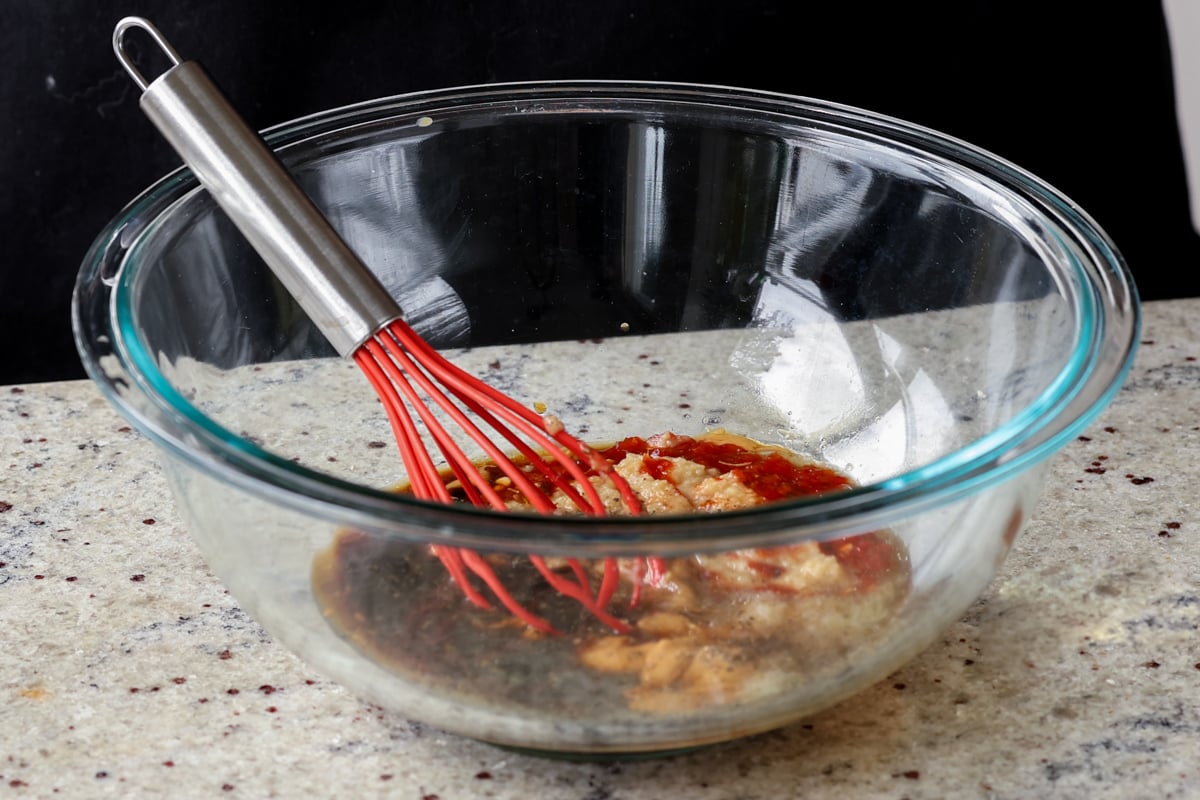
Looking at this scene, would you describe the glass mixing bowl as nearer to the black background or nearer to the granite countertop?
the granite countertop

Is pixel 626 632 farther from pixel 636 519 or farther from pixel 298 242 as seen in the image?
pixel 298 242

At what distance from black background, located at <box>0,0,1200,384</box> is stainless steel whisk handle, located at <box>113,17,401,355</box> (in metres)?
0.62

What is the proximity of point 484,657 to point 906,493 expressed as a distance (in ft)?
0.78

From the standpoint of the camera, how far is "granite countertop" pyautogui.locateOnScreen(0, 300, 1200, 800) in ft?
2.70

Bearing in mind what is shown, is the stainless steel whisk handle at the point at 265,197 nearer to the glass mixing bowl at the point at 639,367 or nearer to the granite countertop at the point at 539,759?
the glass mixing bowl at the point at 639,367

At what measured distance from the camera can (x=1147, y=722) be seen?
2.86ft

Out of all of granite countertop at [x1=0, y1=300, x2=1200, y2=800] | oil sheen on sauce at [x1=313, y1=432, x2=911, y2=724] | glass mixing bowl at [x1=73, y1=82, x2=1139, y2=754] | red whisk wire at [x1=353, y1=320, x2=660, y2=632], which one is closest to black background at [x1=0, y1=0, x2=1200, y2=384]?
glass mixing bowl at [x1=73, y1=82, x2=1139, y2=754]

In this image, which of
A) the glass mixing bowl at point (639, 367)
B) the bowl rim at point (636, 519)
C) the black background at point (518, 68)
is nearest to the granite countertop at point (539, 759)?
the glass mixing bowl at point (639, 367)

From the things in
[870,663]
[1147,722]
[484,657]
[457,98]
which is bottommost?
[1147,722]

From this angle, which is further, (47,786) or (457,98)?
(457,98)

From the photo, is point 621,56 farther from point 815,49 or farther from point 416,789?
point 416,789

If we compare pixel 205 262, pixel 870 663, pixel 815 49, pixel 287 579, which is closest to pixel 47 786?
pixel 287 579

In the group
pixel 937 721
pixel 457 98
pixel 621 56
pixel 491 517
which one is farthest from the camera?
pixel 621 56

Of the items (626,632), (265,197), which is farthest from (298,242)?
(626,632)
